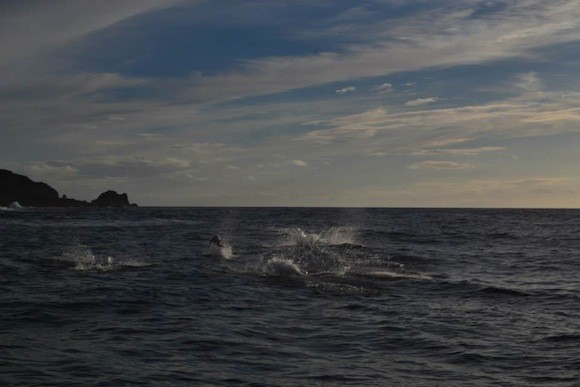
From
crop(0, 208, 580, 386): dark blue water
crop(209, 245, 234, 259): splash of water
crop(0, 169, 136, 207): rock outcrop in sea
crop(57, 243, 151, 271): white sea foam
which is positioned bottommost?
crop(0, 208, 580, 386): dark blue water

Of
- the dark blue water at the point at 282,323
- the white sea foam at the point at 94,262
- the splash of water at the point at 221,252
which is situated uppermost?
the splash of water at the point at 221,252

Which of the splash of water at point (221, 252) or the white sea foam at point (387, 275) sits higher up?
the splash of water at point (221, 252)

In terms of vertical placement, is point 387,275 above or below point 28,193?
below

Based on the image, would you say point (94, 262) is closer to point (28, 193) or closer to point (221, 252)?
point (221, 252)

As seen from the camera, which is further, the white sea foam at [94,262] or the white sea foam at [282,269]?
the white sea foam at [94,262]

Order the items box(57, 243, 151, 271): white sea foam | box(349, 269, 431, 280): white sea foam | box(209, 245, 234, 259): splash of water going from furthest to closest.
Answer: box(209, 245, 234, 259): splash of water, box(57, 243, 151, 271): white sea foam, box(349, 269, 431, 280): white sea foam

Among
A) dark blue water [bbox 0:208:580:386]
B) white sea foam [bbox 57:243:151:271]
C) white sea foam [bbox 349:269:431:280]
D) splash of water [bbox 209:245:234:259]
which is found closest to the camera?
dark blue water [bbox 0:208:580:386]

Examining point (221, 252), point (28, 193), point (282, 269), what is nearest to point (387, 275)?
point (282, 269)

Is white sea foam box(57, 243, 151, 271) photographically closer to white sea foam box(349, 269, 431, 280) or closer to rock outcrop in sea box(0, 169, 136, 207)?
white sea foam box(349, 269, 431, 280)

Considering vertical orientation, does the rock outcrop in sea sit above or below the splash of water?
above

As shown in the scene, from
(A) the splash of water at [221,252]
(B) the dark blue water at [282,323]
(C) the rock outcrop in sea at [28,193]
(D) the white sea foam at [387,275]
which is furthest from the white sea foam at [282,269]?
(C) the rock outcrop in sea at [28,193]

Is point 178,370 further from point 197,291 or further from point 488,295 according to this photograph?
point 488,295

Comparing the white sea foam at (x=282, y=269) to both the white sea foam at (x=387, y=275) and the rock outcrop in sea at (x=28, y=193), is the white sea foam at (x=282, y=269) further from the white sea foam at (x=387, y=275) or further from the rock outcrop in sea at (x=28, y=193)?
the rock outcrop in sea at (x=28, y=193)

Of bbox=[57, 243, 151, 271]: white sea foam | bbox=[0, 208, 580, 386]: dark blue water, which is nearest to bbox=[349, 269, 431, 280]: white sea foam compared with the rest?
bbox=[0, 208, 580, 386]: dark blue water
